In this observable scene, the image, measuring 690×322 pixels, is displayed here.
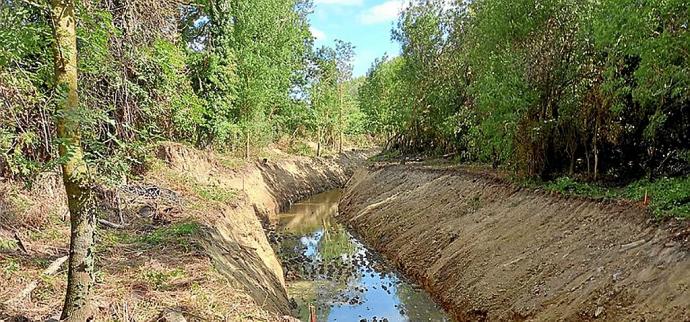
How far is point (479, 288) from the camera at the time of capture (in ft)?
34.3

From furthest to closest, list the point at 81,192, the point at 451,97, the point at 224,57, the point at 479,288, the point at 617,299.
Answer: the point at 451,97, the point at 224,57, the point at 479,288, the point at 617,299, the point at 81,192

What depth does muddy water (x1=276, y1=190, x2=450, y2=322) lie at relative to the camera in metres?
11.5

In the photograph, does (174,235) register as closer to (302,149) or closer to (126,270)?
(126,270)

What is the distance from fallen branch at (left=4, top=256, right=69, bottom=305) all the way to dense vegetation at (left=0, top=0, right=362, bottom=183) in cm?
148

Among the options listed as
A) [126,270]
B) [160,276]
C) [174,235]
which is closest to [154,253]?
[126,270]

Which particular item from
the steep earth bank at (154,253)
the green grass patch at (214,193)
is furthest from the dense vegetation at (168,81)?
the green grass patch at (214,193)

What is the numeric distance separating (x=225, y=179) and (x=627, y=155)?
49.7 feet

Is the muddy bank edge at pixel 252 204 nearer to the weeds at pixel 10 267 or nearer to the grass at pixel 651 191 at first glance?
the weeds at pixel 10 267

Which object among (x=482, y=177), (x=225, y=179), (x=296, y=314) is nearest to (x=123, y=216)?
(x=296, y=314)

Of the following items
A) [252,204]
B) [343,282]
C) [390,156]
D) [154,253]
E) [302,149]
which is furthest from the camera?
[302,149]

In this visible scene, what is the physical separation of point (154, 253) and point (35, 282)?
99.7 inches

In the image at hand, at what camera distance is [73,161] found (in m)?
4.54

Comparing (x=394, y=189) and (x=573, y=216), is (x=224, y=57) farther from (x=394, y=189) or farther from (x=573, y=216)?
(x=573, y=216)

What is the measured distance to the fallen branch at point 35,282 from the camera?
19.0ft
